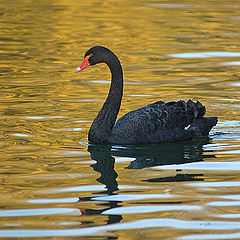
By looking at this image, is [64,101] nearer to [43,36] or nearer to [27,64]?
[27,64]

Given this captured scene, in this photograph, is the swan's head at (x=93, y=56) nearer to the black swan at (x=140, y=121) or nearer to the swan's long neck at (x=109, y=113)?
the black swan at (x=140, y=121)

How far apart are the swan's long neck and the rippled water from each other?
14cm

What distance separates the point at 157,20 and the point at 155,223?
43.4ft

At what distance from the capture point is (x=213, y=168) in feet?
22.8

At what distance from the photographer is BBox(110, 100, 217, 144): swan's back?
7984 mm

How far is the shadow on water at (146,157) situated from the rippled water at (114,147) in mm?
12

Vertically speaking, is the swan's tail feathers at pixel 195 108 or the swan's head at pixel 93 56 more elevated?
the swan's head at pixel 93 56

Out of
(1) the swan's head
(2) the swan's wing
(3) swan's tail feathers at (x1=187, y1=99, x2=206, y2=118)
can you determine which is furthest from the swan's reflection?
(1) the swan's head

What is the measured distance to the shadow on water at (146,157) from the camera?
6.53m

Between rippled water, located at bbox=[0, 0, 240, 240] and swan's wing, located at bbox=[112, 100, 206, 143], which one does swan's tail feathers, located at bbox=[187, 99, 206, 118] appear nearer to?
swan's wing, located at bbox=[112, 100, 206, 143]

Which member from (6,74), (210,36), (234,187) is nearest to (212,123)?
(234,187)

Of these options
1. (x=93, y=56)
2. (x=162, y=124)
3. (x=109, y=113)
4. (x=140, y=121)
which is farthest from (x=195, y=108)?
(x=93, y=56)

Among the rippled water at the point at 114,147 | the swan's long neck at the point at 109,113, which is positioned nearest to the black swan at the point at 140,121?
the swan's long neck at the point at 109,113

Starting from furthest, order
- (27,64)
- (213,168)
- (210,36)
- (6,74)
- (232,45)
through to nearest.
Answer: (210,36) → (232,45) → (27,64) → (6,74) → (213,168)
